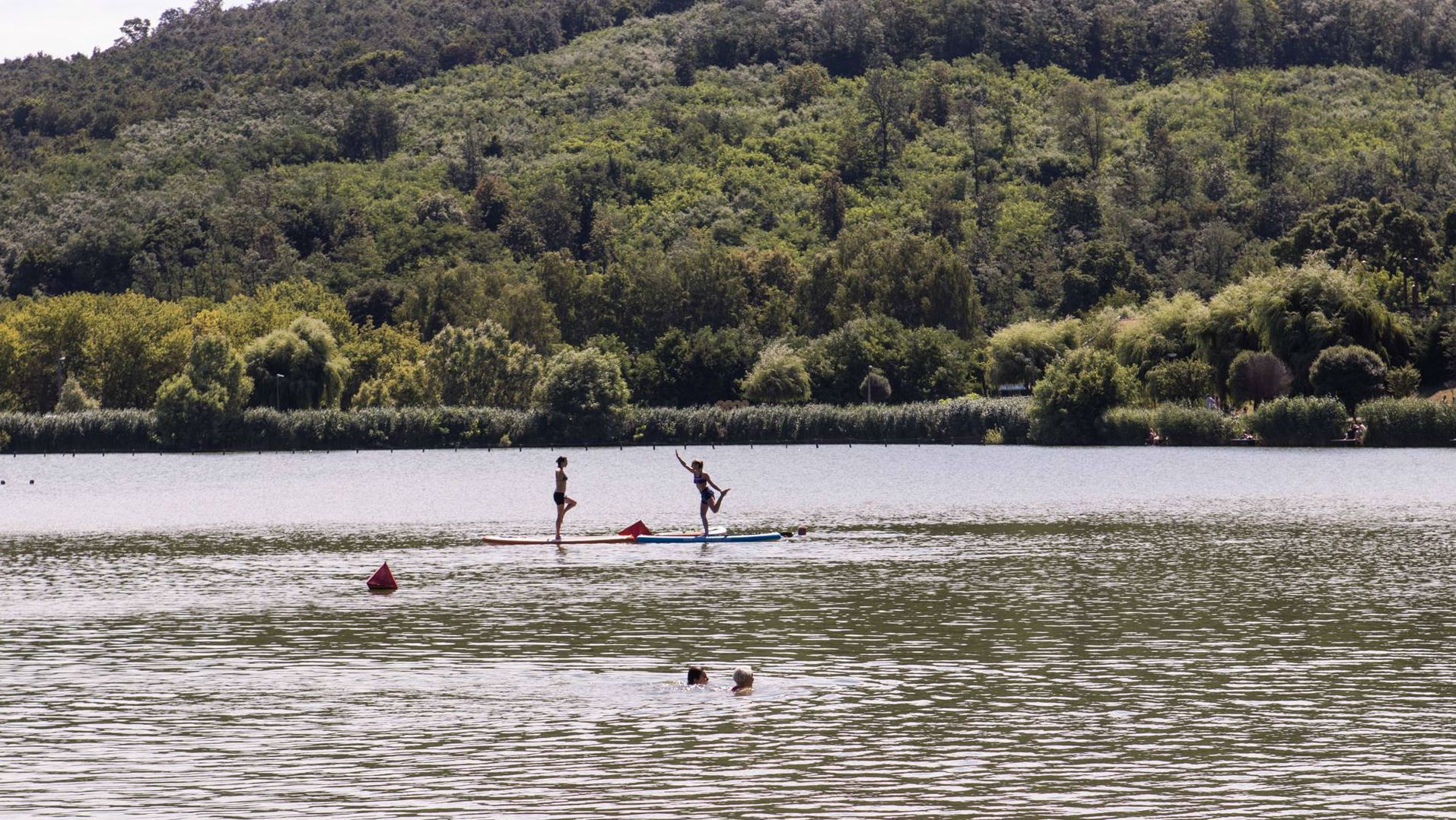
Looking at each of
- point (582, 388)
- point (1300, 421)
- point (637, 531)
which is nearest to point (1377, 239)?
point (1300, 421)

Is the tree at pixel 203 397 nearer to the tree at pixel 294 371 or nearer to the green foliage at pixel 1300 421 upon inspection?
the tree at pixel 294 371

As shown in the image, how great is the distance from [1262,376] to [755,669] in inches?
4229

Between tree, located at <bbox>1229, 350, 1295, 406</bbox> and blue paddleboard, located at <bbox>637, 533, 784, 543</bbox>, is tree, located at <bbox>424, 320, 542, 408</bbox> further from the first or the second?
blue paddleboard, located at <bbox>637, 533, 784, 543</bbox>

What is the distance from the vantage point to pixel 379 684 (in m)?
26.8

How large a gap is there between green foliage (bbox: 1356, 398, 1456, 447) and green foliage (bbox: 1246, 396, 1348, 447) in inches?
77.7

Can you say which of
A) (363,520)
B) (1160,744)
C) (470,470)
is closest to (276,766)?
(1160,744)

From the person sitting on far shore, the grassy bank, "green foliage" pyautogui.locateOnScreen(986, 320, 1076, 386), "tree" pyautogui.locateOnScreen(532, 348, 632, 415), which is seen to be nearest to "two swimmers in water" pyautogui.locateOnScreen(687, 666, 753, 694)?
the person sitting on far shore

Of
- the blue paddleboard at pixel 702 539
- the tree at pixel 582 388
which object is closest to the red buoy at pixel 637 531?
the blue paddleboard at pixel 702 539

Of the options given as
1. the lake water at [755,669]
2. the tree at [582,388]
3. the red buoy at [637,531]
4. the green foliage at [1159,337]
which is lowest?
the lake water at [755,669]

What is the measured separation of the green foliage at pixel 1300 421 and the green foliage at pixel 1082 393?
16.1 meters

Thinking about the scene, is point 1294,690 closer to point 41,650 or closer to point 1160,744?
point 1160,744

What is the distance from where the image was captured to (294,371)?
169m

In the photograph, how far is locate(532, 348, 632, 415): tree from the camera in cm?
17188

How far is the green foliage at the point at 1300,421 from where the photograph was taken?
403 feet
